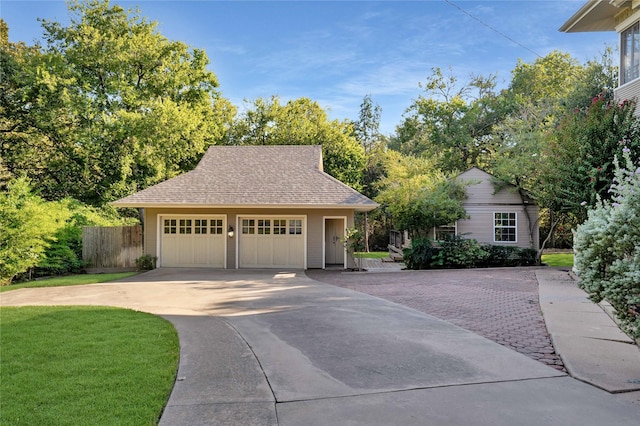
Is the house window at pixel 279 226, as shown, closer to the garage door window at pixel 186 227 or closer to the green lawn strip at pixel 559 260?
the garage door window at pixel 186 227

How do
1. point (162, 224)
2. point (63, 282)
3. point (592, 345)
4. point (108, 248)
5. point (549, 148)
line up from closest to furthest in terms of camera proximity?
point (592, 345) → point (63, 282) → point (549, 148) → point (162, 224) → point (108, 248)

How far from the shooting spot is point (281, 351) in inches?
219

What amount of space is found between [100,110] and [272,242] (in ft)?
42.7

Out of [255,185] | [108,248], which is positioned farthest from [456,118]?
[108,248]

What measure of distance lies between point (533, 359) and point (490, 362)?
24.4 inches

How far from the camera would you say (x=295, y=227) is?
16531mm

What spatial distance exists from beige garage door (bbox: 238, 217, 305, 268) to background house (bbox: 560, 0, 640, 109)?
10.9 m

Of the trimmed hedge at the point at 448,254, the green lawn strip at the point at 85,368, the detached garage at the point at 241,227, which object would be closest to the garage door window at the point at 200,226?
the detached garage at the point at 241,227

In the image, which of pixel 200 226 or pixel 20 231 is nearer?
pixel 20 231

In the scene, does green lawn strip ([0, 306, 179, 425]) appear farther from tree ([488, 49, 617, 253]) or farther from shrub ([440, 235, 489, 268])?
tree ([488, 49, 617, 253])

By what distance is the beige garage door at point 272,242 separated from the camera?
1644 centimetres

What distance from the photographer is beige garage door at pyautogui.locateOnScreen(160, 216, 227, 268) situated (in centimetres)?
1656

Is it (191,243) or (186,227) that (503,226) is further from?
(186,227)

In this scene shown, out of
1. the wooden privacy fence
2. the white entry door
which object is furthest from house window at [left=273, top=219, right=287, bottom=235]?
the wooden privacy fence
